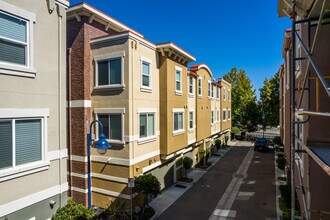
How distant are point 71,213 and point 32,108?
391 centimetres

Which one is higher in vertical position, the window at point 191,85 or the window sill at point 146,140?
the window at point 191,85

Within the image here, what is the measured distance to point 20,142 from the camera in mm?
6125

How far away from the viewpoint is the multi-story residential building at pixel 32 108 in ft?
19.1

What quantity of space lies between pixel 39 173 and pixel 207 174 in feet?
53.5

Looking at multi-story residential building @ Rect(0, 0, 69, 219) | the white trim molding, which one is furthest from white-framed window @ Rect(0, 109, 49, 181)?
the white trim molding

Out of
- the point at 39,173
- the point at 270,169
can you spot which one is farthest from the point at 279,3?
the point at 270,169

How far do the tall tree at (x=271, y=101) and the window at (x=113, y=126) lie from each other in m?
34.5

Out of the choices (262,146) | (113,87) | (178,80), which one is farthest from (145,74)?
(262,146)

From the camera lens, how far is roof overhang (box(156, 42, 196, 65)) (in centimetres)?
1381

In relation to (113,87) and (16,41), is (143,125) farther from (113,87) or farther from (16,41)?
(16,41)

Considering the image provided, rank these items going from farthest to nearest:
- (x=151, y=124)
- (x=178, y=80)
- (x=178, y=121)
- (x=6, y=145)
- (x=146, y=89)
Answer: (x=178, y=121) < (x=178, y=80) < (x=151, y=124) < (x=146, y=89) < (x=6, y=145)

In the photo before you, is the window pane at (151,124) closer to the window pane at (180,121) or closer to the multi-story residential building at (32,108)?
the window pane at (180,121)

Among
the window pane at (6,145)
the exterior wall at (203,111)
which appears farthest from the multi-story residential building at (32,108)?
the exterior wall at (203,111)

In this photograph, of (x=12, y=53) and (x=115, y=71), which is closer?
(x=12, y=53)
